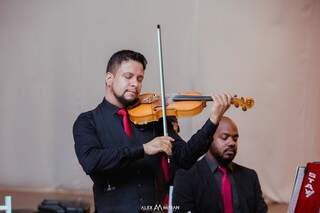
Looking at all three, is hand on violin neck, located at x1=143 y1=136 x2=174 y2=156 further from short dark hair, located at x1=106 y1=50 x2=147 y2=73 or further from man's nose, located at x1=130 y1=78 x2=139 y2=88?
short dark hair, located at x1=106 y1=50 x2=147 y2=73

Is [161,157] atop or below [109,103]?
below

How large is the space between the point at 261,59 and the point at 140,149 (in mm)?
2162

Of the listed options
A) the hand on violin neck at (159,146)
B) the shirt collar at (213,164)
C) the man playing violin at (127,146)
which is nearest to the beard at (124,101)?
the man playing violin at (127,146)

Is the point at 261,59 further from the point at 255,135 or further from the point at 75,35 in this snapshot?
the point at 75,35

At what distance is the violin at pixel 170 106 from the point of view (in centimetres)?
190

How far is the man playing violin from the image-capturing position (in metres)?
1.83

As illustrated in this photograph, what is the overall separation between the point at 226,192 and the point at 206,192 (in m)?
0.10

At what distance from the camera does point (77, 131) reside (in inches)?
74.8

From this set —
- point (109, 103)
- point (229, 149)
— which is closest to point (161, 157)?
point (109, 103)

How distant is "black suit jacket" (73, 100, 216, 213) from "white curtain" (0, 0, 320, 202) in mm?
1682

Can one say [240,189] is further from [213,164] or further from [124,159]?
[124,159]

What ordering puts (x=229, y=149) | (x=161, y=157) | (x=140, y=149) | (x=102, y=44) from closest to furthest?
(x=140, y=149)
(x=161, y=157)
(x=229, y=149)
(x=102, y=44)

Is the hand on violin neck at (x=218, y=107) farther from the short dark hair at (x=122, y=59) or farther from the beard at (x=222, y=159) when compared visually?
the beard at (x=222, y=159)

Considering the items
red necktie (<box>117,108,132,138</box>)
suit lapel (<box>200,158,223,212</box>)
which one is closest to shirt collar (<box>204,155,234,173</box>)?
suit lapel (<box>200,158,223,212</box>)
